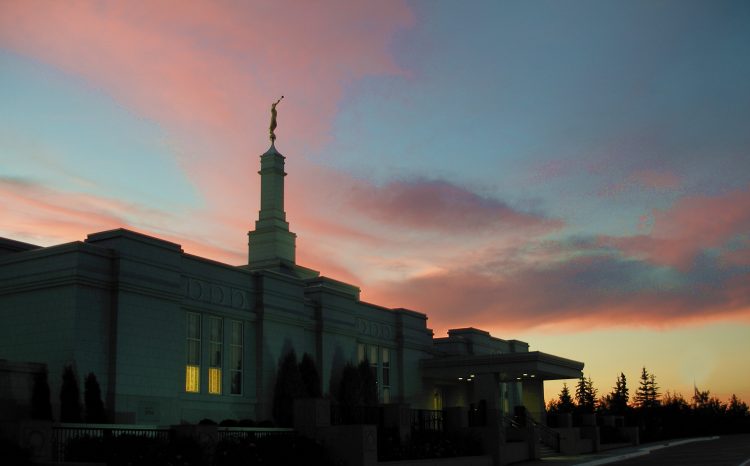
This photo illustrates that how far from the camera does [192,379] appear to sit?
29.7m

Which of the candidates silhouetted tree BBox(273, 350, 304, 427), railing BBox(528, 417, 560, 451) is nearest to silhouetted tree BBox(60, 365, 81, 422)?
silhouetted tree BBox(273, 350, 304, 427)

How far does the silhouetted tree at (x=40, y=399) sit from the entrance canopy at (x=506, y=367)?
21.0 m

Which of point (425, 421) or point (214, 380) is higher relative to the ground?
point (214, 380)

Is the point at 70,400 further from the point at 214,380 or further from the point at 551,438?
the point at 551,438

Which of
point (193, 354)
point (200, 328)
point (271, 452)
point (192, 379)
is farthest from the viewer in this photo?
point (200, 328)

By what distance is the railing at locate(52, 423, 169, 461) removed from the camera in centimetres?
1850

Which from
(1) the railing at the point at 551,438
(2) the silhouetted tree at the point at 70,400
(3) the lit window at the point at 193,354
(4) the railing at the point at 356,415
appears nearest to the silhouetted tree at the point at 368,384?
(1) the railing at the point at 551,438

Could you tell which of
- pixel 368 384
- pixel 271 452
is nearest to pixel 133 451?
pixel 271 452

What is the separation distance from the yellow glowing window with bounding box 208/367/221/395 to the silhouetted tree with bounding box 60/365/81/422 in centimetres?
663

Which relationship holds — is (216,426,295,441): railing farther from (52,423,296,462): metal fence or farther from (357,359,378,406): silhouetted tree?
(357,359,378,406): silhouetted tree

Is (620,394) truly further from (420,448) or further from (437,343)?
(420,448)

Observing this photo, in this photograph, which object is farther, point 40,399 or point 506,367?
point 506,367

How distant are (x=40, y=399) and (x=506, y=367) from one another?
23416mm

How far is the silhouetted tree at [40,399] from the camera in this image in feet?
76.1
